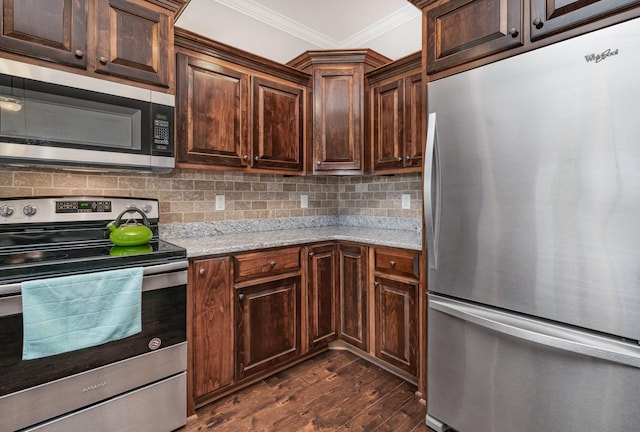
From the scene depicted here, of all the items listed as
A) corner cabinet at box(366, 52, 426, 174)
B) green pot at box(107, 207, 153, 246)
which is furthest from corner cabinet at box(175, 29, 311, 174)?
corner cabinet at box(366, 52, 426, 174)

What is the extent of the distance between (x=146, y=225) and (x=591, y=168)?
217 centimetres

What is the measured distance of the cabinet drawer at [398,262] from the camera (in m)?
1.93

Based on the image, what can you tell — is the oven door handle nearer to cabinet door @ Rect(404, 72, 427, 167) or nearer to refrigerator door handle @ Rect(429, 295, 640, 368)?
refrigerator door handle @ Rect(429, 295, 640, 368)

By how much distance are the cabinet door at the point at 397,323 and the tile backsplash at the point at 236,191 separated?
0.78m

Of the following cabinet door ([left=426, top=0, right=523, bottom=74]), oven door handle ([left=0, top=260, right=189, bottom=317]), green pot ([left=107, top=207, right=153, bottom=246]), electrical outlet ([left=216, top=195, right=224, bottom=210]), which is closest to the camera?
oven door handle ([left=0, top=260, right=189, bottom=317])

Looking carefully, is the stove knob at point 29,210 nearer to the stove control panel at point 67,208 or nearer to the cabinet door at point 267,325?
the stove control panel at point 67,208

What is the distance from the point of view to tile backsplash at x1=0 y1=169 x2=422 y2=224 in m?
1.79

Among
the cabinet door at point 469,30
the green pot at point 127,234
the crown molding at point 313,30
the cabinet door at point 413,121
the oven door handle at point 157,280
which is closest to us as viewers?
the oven door handle at point 157,280

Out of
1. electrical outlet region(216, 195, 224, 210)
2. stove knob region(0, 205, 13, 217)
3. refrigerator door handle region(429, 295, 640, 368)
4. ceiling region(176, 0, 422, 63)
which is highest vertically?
ceiling region(176, 0, 422, 63)

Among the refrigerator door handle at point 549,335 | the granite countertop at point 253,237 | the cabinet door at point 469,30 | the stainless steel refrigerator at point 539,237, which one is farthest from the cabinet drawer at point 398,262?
the cabinet door at point 469,30

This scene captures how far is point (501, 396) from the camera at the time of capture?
4.50 ft

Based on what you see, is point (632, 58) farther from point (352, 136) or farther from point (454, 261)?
point (352, 136)

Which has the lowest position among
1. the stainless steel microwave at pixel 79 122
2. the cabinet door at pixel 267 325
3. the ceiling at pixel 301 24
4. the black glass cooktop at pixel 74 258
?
the cabinet door at pixel 267 325

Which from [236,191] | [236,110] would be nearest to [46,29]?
[236,110]
